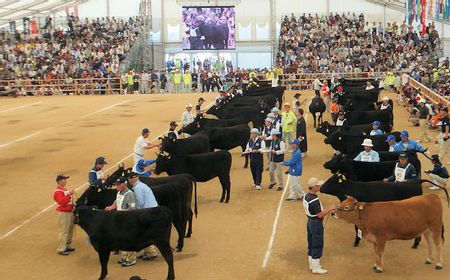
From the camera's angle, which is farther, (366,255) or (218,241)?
(218,241)

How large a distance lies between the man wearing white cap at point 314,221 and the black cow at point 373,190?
1.73 metres

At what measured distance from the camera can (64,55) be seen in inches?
1821

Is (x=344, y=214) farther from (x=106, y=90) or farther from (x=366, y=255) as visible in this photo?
(x=106, y=90)

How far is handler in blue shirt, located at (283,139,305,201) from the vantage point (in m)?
15.3

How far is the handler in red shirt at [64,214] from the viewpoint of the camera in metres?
12.7

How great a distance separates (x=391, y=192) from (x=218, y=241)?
12.0 feet

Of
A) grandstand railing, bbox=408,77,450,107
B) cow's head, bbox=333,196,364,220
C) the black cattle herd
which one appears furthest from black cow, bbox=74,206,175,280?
grandstand railing, bbox=408,77,450,107

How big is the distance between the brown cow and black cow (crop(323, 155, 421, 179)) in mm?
3320

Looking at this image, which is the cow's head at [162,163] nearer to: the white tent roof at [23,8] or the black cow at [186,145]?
the black cow at [186,145]

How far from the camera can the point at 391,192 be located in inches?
496

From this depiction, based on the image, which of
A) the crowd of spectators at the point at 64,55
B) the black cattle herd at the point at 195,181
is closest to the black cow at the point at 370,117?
the black cattle herd at the point at 195,181

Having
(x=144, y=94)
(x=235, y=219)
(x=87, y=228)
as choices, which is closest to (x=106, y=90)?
(x=144, y=94)

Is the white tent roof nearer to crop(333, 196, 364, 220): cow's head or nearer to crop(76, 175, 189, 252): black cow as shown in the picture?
crop(76, 175, 189, 252): black cow

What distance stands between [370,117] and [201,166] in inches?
361
